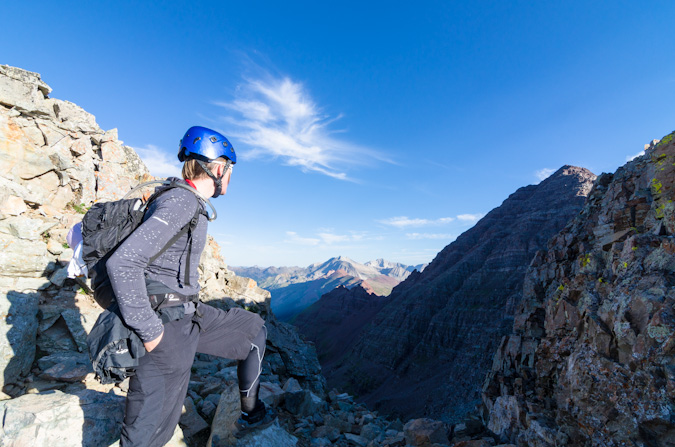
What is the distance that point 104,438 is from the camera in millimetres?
3750

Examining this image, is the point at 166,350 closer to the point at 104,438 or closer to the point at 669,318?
the point at 104,438

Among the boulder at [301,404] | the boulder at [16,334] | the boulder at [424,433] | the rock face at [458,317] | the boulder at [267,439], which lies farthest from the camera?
the rock face at [458,317]

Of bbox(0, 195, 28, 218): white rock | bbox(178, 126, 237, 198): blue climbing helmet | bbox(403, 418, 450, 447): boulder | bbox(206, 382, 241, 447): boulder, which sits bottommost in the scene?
bbox(403, 418, 450, 447): boulder

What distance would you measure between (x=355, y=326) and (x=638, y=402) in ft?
375

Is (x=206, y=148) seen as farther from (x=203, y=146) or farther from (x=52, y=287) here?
(x=52, y=287)

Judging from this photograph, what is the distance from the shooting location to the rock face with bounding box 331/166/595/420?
193ft

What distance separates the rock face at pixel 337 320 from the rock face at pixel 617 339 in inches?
3658

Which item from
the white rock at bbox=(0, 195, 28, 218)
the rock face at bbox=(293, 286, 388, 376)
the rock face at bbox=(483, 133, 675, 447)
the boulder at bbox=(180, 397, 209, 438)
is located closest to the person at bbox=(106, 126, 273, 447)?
the boulder at bbox=(180, 397, 209, 438)

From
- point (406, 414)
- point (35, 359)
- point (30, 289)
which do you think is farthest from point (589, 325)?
point (406, 414)

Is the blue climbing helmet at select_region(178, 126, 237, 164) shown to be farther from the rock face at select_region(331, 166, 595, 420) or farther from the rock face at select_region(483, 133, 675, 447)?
the rock face at select_region(331, 166, 595, 420)

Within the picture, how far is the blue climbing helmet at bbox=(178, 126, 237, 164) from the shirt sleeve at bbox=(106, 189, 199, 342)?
2.49ft

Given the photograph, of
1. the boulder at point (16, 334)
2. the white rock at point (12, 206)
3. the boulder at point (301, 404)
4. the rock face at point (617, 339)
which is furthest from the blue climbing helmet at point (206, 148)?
the rock face at point (617, 339)

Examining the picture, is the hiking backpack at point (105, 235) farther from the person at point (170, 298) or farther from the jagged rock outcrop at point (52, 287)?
the jagged rock outcrop at point (52, 287)

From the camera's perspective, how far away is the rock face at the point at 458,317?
58.9 m
